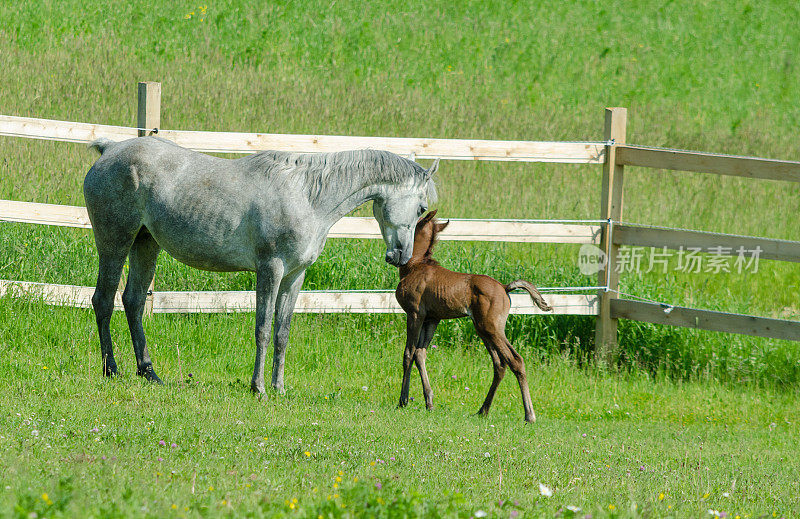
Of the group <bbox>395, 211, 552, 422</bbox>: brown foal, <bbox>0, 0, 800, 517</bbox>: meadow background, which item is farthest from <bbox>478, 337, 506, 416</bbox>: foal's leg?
<bbox>0, 0, 800, 517</bbox>: meadow background

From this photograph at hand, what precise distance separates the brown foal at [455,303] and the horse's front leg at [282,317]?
2.44 feet

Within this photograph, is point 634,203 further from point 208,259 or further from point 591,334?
point 208,259

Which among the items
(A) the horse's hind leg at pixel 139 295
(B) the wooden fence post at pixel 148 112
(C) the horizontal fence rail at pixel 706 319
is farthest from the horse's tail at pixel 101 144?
(C) the horizontal fence rail at pixel 706 319

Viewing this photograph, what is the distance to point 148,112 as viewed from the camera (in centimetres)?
780

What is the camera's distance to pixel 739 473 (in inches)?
223

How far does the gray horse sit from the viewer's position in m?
6.22

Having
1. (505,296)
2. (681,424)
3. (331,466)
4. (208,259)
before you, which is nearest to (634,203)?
(681,424)

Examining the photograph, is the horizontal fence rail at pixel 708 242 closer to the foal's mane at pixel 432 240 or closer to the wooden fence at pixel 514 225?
the wooden fence at pixel 514 225

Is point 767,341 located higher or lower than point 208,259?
lower

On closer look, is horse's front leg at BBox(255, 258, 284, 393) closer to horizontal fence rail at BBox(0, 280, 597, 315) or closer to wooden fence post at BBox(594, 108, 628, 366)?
horizontal fence rail at BBox(0, 280, 597, 315)

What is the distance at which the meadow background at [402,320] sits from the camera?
183 inches

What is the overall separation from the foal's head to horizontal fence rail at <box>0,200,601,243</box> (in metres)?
1.25

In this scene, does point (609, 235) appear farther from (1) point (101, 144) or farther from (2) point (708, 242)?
(1) point (101, 144)

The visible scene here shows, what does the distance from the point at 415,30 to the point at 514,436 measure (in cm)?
1438
